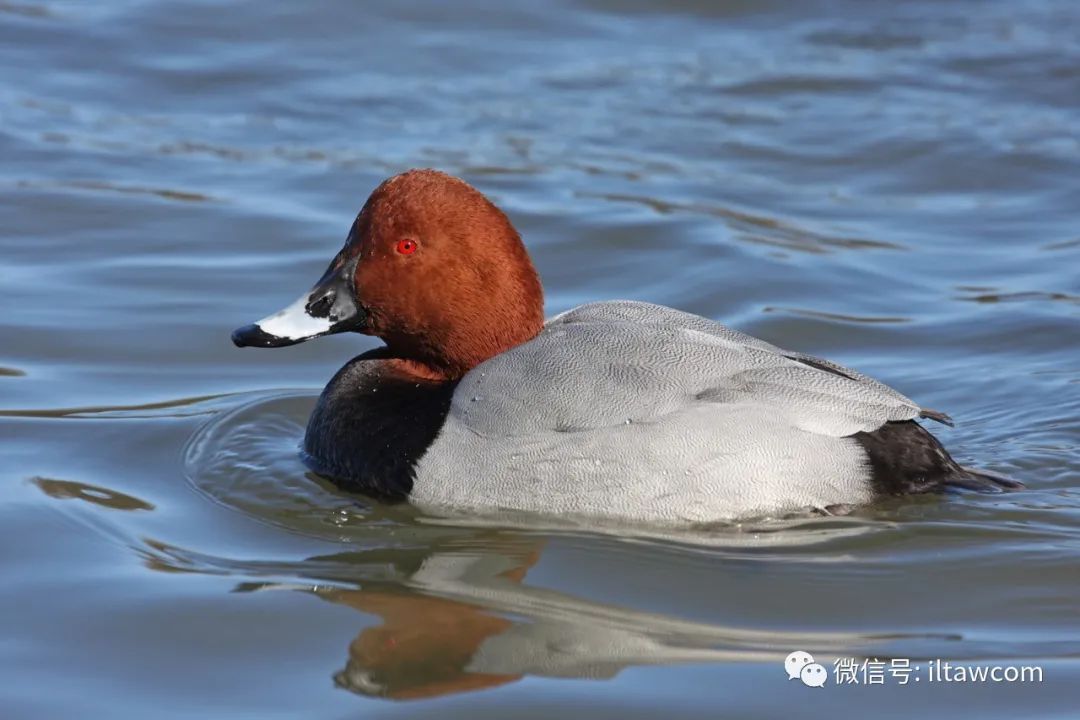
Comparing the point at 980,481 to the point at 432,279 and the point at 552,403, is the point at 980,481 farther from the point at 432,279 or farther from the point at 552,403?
the point at 432,279

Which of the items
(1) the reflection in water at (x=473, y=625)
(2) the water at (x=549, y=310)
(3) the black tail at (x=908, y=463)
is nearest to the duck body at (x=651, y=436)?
(3) the black tail at (x=908, y=463)

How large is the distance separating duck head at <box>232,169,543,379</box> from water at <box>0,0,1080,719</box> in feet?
1.91

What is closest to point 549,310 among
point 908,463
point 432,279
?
point 432,279

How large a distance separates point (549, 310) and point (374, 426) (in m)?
2.28

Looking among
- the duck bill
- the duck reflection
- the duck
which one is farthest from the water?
the duck bill

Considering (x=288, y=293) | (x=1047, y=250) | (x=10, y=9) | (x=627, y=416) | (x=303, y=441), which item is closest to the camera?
(x=627, y=416)

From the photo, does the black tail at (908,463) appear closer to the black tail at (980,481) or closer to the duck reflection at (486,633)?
the black tail at (980,481)

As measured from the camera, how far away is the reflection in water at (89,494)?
499 cm

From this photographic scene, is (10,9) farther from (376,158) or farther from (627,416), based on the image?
(627,416)

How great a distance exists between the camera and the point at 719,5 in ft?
39.4

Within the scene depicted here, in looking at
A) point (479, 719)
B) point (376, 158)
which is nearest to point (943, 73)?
point (376, 158)

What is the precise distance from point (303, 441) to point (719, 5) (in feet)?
24.6

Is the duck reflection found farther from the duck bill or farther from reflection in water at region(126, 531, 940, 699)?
the duck bill

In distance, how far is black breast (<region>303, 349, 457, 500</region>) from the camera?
4.89 m
